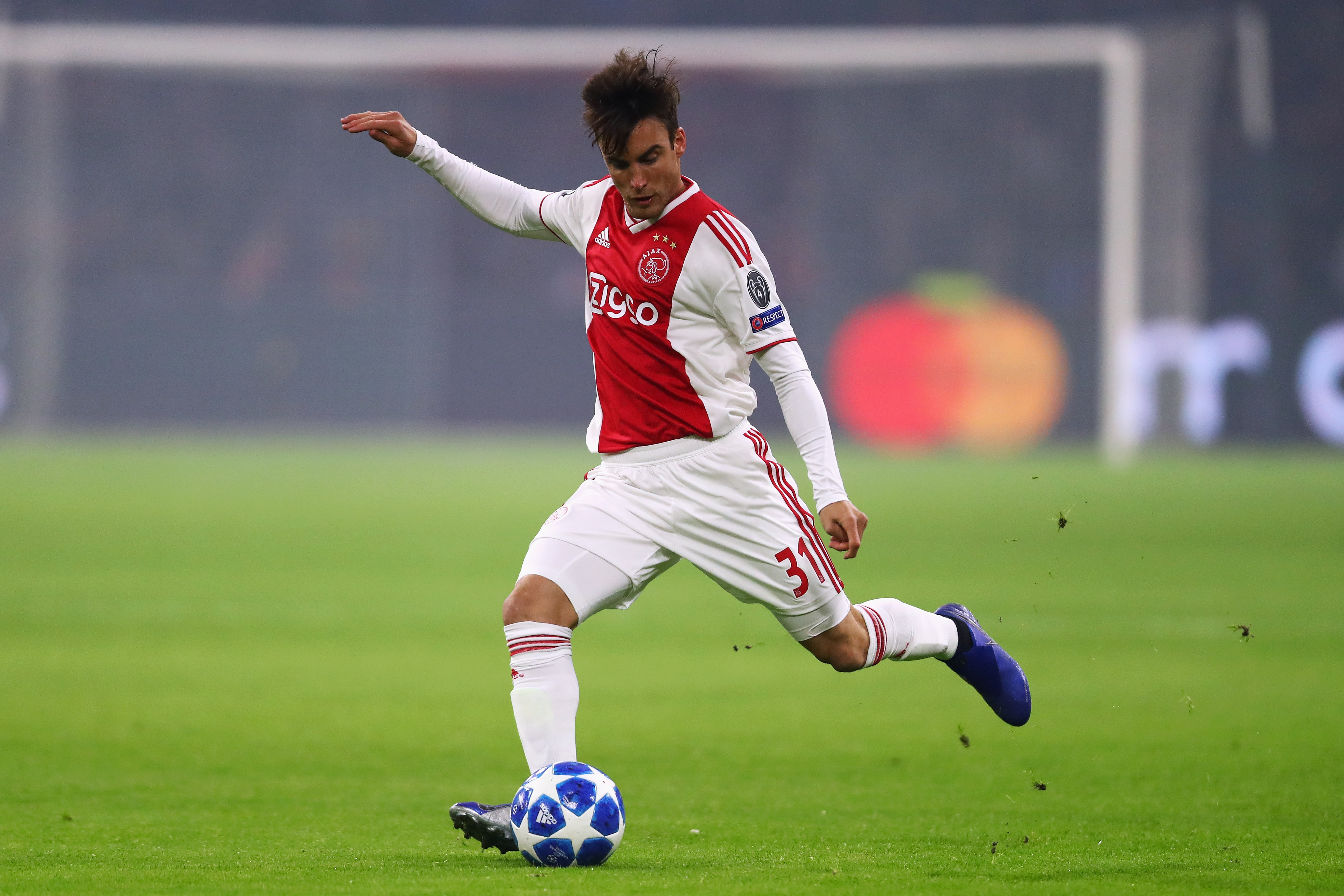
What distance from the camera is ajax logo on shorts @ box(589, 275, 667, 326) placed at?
5.02 m

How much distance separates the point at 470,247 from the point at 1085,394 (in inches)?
433

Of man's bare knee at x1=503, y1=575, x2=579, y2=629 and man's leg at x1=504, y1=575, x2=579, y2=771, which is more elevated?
man's bare knee at x1=503, y1=575, x2=579, y2=629

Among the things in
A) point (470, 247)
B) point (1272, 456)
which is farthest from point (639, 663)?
point (470, 247)

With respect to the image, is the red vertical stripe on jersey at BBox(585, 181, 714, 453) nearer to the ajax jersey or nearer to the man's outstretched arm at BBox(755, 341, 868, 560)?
the ajax jersey

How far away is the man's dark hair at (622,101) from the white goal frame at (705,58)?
21259 mm

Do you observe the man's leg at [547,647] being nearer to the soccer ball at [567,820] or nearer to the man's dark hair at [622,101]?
the soccer ball at [567,820]

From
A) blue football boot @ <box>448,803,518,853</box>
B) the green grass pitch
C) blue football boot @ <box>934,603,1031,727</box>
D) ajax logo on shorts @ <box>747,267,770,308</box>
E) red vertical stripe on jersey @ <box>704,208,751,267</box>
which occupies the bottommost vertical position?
the green grass pitch

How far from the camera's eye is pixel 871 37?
90.0 feet

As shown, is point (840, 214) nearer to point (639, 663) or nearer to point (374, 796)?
point (639, 663)

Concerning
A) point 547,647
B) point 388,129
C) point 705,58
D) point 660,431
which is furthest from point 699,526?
point 705,58

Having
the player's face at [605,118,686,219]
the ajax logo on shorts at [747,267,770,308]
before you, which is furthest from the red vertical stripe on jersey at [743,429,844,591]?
the player's face at [605,118,686,219]

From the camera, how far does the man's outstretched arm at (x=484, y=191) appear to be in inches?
210

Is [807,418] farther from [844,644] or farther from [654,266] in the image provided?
Answer: [844,644]

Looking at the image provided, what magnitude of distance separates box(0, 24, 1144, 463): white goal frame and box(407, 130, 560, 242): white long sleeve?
20.9 m
